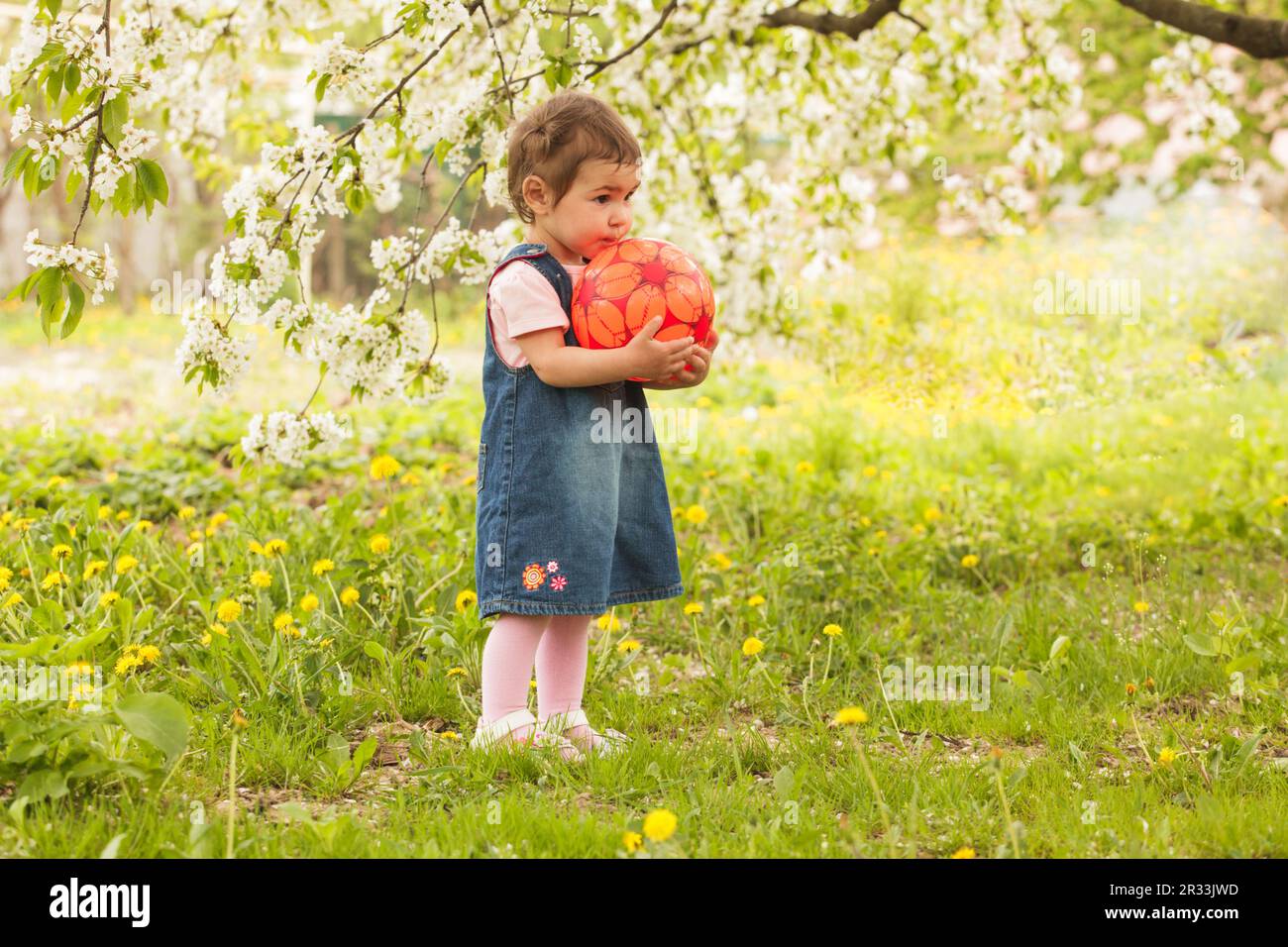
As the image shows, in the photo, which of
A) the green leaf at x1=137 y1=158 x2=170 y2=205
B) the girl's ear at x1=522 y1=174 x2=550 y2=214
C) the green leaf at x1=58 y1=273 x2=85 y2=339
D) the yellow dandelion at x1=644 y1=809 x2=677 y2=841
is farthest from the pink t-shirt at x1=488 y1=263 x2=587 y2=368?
the yellow dandelion at x1=644 y1=809 x2=677 y2=841

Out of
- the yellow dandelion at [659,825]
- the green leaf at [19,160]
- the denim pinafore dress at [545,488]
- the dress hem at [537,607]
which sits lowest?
the yellow dandelion at [659,825]

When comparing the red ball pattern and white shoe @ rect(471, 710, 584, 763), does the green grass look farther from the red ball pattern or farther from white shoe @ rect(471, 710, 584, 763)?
the red ball pattern

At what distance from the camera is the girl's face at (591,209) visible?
98.5 inches

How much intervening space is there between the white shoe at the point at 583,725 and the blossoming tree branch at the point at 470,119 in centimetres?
110

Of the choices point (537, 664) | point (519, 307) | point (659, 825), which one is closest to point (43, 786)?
point (537, 664)

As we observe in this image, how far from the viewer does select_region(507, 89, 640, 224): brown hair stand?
2.48m

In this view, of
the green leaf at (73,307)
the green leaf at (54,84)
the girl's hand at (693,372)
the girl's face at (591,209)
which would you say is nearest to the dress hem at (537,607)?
the girl's hand at (693,372)

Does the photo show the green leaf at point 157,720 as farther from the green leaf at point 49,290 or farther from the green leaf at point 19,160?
the green leaf at point 19,160

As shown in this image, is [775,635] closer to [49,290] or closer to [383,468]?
[383,468]

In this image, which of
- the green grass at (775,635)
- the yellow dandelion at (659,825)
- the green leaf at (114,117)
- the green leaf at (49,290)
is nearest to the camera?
the yellow dandelion at (659,825)

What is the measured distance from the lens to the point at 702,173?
4.87m

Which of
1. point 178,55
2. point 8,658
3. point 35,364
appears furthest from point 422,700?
point 35,364

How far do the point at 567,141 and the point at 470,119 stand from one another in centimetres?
94
